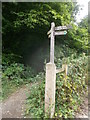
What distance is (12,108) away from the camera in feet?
7.89

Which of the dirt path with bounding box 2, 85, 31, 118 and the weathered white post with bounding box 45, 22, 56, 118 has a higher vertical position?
the weathered white post with bounding box 45, 22, 56, 118

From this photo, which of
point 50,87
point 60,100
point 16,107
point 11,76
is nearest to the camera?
point 50,87

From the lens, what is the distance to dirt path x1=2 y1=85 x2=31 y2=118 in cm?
219

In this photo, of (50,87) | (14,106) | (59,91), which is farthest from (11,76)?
(50,87)

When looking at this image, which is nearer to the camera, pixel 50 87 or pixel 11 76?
pixel 50 87

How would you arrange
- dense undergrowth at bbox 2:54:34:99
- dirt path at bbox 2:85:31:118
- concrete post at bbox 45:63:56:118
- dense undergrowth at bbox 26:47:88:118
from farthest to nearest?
dense undergrowth at bbox 2:54:34:99, dirt path at bbox 2:85:31:118, dense undergrowth at bbox 26:47:88:118, concrete post at bbox 45:63:56:118

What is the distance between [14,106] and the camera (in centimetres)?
247

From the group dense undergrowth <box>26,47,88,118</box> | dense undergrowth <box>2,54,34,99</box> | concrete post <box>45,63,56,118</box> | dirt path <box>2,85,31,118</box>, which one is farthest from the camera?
dense undergrowth <box>2,54,34,99</box>

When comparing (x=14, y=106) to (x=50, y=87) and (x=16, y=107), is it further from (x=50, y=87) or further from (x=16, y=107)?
(x=50, y=87)

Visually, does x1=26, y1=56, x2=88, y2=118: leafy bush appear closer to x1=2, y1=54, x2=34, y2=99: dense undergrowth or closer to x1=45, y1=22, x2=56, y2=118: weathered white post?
x1=45, y1=22, x2=56, y2=118: weathered white post

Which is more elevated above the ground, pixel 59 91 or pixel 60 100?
pixel 59 91

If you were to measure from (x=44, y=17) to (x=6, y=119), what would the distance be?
3.56m

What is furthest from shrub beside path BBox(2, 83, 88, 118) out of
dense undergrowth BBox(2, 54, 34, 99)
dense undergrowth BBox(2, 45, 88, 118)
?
dense undergrowth BBox(2, 54, 34, 99)

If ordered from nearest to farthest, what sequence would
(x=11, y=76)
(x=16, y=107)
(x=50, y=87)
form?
1. (x=50, y=87)
2. (x=16, y=107)
3. (x=11, y=76)
